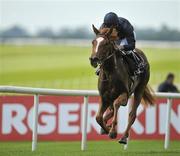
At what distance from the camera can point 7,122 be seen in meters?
15.1

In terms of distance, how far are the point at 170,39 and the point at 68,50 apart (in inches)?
467

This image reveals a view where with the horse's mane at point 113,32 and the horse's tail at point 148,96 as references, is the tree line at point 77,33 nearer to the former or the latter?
the horse's tail at point 148,96

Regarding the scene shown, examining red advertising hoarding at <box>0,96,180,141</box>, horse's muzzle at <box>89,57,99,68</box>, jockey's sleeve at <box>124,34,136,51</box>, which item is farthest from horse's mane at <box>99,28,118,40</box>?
red advertising hoarding at <box>0,96,180,141</box>

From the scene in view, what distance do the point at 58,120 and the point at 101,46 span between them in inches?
165

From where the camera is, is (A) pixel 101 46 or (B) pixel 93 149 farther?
(B) pixel 93 149

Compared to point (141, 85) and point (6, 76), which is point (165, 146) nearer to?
point (141, 85)

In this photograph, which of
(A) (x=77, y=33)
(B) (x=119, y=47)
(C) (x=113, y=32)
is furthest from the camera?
(A) (x=77, y=33)

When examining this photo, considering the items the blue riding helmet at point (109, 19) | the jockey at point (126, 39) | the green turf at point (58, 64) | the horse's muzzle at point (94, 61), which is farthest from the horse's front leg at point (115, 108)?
the green turf at point (58, 64)

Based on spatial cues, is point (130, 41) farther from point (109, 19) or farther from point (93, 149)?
point (93, 149)

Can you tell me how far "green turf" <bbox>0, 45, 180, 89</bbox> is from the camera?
154 feet

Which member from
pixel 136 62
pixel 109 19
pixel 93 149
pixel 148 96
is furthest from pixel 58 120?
pixel 109 19

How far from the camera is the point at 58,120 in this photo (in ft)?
51.4

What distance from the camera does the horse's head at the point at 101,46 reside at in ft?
37.9

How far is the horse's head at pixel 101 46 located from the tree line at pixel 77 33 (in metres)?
53.3
